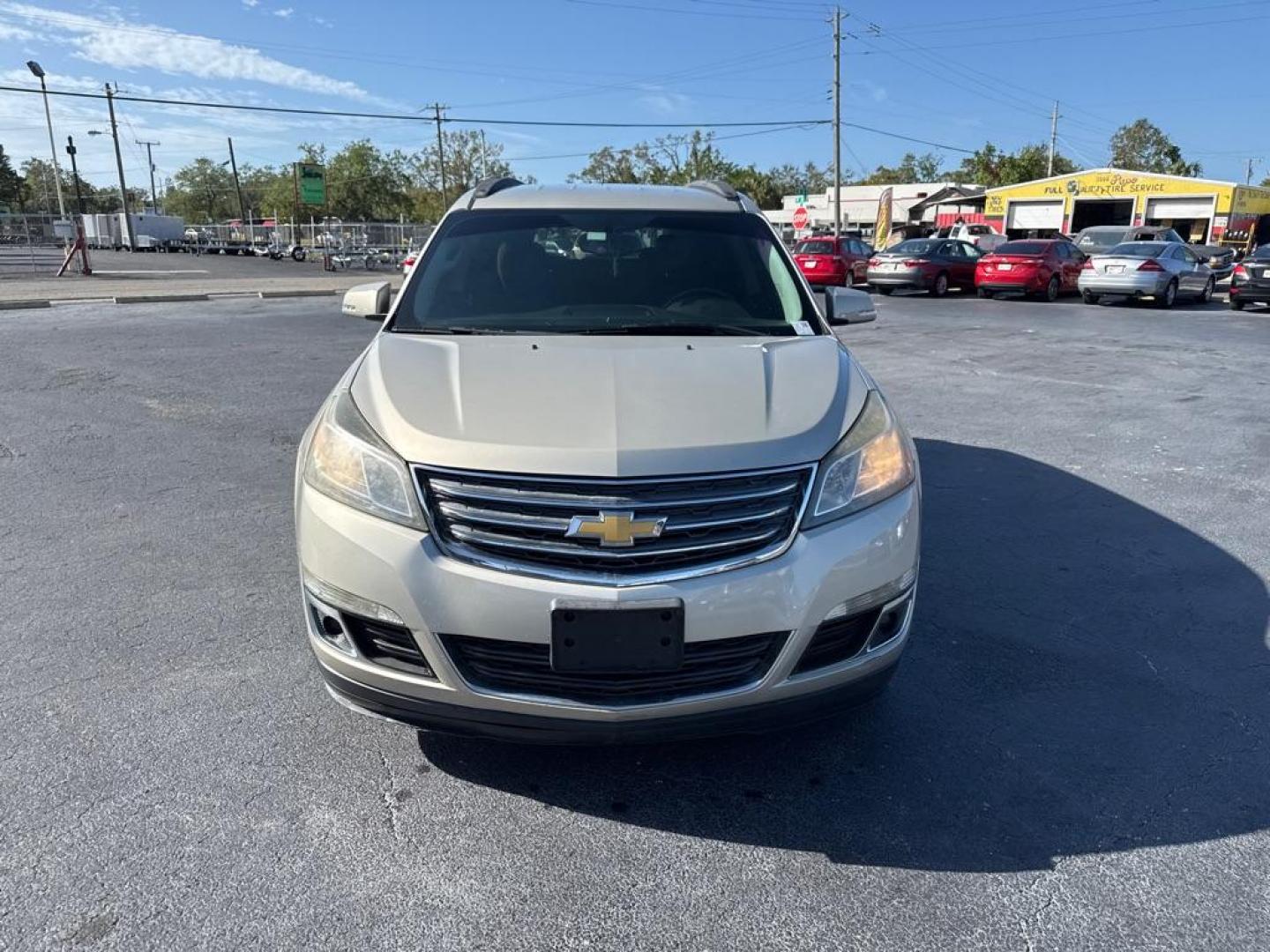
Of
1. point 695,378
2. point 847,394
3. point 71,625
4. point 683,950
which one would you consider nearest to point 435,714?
point 683,950

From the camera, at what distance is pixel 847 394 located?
9.61 ft

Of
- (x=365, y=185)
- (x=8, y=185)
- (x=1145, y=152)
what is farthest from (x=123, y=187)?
(x=1145, y=152)

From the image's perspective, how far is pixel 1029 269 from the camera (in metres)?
22.4

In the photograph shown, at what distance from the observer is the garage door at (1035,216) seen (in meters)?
51.7

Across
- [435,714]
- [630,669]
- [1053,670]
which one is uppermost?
[630,669]

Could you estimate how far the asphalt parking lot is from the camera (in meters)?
2.25

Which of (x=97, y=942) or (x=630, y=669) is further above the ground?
(x=630, y=669)

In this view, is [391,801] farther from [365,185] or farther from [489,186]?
[365,185]

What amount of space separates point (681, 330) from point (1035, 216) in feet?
186

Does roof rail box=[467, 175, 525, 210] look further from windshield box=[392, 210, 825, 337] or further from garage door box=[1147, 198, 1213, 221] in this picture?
garage door box=[1147, 198, 1213, 221]

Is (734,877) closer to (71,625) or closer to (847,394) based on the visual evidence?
(847,394)

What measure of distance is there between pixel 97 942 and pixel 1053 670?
328cm

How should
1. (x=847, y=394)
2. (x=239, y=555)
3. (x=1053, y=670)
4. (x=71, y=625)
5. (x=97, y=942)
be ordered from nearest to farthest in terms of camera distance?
1. (x=97, y=942)
2. (x=847, y=394)
3. (x=1053, y=670)
4. (x=71, y=625)
5. (x=239, y=555)

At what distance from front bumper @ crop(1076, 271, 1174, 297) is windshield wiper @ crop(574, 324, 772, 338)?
20905 mm
